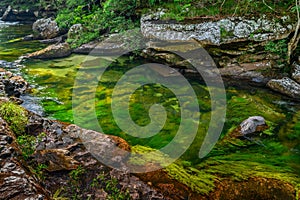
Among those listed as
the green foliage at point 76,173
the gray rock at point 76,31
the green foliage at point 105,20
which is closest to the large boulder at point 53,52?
the green foliage at point 105,20

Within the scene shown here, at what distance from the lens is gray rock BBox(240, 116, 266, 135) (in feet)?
16.0

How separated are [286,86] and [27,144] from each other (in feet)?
19.4

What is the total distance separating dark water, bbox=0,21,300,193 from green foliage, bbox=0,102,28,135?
1393mm

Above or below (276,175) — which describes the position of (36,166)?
above

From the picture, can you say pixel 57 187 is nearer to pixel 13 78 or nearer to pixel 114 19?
pixel 13 78

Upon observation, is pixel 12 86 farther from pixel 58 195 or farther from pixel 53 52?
pixel 58 195

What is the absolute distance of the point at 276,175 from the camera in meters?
3.74

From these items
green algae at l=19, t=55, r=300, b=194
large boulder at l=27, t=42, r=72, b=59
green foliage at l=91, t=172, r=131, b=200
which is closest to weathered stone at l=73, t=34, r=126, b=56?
large boulder at l=27, t=42, r=72, b=59

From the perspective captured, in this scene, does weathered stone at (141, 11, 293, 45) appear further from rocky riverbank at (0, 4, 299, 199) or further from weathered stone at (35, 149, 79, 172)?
weathered stone at (35, 149, 79, 172)

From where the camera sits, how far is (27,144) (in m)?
3.72

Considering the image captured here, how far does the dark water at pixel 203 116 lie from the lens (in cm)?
403

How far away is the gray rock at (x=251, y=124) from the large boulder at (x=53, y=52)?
805 cm

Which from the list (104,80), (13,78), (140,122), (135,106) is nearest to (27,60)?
(13,78)

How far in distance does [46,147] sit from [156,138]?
6.31 feet
